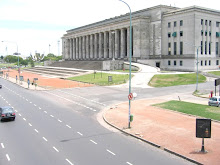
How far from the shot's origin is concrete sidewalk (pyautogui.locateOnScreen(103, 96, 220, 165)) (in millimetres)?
17078

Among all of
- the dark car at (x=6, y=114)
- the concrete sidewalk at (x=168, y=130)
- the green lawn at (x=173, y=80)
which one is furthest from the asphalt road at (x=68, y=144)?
the green lawn at (x=173, y=80)

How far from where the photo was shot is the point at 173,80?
62.9m

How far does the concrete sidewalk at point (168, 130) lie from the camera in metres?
17.1

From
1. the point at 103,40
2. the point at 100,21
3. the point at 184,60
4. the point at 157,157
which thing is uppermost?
the point at 100,21

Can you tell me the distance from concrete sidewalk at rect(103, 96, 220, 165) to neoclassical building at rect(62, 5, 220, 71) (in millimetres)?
56873

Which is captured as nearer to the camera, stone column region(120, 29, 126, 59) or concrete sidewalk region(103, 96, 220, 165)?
concrete sidewalk region(103, 96, 220, 165)

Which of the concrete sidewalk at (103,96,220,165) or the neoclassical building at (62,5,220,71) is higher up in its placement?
the neoclassical building at (62,5,220,71)

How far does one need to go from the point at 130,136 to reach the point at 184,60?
6869cm

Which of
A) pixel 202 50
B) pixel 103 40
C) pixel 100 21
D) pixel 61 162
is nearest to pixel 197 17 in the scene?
pixel 202 50

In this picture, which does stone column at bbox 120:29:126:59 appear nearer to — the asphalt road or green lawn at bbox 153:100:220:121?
green lawn at bbox 153:100:220:121

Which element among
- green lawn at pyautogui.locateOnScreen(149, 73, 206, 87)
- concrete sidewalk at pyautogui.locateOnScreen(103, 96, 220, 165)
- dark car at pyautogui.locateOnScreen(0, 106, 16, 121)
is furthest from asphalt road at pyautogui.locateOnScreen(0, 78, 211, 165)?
green lawn at pyautogui.locateOnScreen(149, 73, 206, 87)

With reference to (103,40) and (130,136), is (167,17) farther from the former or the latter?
(130,136)

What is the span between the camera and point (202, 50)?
8519cm

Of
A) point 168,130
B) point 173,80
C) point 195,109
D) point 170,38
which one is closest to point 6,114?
point 168,130
